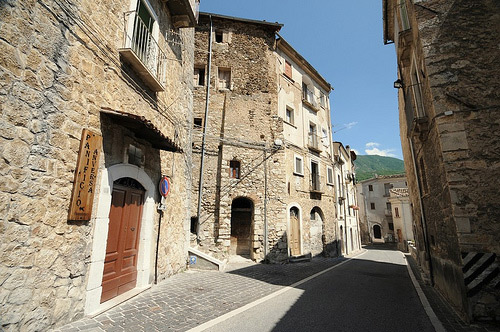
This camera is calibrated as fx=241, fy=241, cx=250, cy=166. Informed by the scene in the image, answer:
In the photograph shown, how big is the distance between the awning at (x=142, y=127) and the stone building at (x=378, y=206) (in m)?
36.5

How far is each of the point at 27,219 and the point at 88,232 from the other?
108 cm

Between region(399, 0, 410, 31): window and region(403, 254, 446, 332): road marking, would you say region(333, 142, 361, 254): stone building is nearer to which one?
region(403, 254, 446, 332): road marking

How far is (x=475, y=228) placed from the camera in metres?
4.47

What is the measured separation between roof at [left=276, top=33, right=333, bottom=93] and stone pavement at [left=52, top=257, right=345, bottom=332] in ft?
45.3

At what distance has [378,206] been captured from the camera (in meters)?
36.3

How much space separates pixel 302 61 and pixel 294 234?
11.9 meters

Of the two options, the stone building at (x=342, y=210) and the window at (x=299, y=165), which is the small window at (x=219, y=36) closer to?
the window at (x=299, y=165)

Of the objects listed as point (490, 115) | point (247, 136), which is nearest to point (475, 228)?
point (490, 115)

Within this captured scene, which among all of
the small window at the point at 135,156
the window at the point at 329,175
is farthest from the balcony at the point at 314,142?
the small window at the point at 135,156

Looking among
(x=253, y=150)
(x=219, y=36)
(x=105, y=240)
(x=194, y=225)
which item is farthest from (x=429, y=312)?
(x=219, y=36)

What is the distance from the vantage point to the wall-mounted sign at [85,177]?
3.88 metres

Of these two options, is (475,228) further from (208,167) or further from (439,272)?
(208,167)

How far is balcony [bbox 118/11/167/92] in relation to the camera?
5195mm

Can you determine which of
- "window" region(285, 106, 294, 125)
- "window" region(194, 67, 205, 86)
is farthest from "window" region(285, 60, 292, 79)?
"window" region(194, 67, 205, 86)
